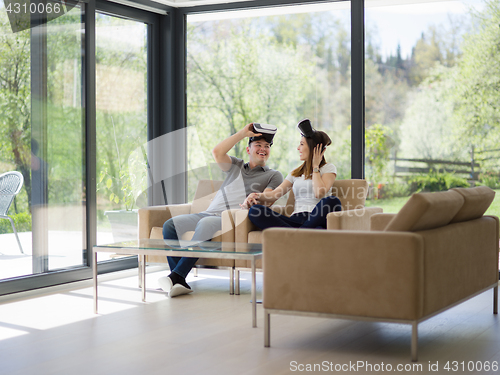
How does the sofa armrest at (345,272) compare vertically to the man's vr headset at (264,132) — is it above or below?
below

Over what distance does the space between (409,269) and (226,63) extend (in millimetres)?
3670

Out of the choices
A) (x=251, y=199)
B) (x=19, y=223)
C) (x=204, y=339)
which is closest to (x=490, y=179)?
(x=251, y=199)

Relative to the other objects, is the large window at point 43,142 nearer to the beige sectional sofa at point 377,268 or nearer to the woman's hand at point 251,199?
the woman's hand at point 251,199

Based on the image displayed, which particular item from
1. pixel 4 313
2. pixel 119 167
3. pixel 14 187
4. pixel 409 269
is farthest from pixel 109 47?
pixel 409 269

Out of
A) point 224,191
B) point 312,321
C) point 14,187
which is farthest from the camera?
point 224,191

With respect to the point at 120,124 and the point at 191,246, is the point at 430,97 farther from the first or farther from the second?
the point at 120,124

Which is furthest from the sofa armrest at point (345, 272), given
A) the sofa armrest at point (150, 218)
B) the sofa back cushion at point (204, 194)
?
the sofa back cushion at point (204, 194)

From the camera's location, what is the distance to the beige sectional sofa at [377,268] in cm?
264

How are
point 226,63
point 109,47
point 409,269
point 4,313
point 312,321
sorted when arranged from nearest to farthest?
1. point 409,269
2. point 312,321
3. point 4,313
4. point 109,47
5. point 226,63

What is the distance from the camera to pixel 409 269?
2.62 m

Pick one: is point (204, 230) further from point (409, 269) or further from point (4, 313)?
point (409, 269)

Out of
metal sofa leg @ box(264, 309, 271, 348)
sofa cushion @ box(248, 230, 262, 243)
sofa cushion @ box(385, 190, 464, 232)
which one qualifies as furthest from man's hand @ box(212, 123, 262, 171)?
sofa cushion @ box(385, 190, 464, 232)

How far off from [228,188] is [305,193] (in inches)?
25.8

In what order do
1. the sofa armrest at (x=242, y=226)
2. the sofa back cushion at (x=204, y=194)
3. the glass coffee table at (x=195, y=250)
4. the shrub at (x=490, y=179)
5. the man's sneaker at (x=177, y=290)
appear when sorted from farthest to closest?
the sofa back cushion at (x=204, y=194), the shrub at (x=490, y=179), the sofa armrest at (x=242, y=226), the man's sneaker at (x=177, y=290), the glass coffee table at (x=195, y=250)
